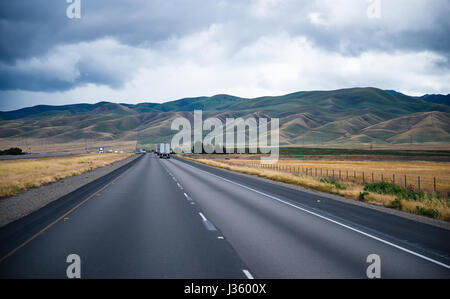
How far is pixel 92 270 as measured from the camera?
17.5ft

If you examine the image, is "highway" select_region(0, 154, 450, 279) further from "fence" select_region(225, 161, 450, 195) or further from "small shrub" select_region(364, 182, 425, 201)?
"fence" select_region(225, 161, 450, 195)

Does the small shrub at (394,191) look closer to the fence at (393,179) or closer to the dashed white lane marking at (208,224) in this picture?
the fence at (393,179)

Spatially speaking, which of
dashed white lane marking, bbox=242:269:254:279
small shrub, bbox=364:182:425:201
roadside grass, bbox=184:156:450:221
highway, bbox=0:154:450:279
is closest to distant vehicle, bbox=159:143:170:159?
roadside grass, bbox=184:156:450:221

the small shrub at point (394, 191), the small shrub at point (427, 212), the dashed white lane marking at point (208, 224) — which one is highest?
the dashed white lane marking at point (208, 224)

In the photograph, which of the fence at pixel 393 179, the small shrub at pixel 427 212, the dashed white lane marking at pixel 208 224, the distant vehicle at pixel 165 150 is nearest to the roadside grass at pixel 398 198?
the small shrub at pixel 427 212

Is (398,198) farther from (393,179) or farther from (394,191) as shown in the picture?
(393,179)

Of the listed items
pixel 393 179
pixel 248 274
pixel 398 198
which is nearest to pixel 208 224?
pixel 248 274

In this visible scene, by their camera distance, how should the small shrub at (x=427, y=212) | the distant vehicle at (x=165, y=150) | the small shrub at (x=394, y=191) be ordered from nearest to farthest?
1. the small shrub at (x=427, y=212)
2. the small shrub at (x=394, y=191)
3. the distant vehicle at (x=165, y=150)

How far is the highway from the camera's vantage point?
17.7ft

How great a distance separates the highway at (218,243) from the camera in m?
5.41
